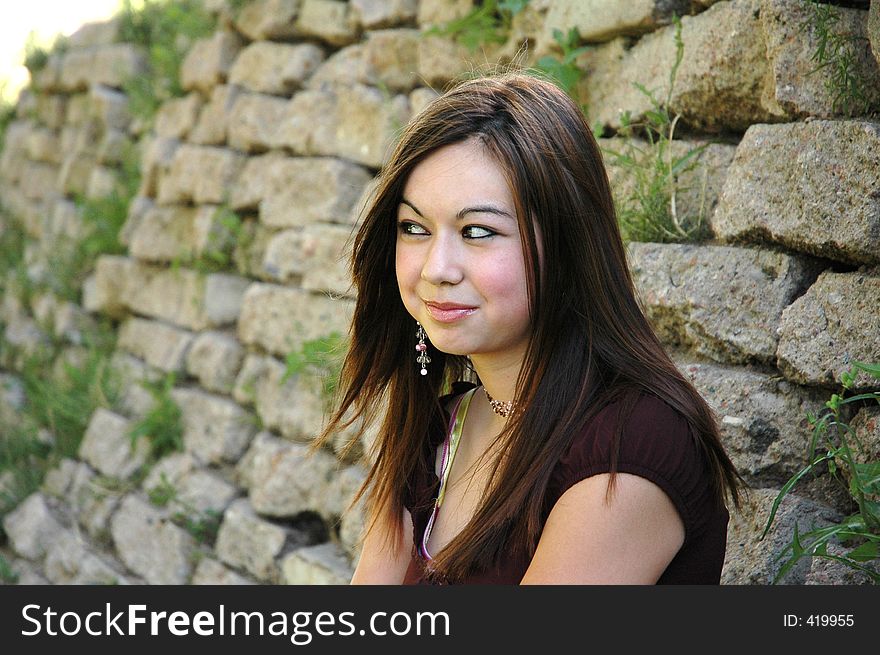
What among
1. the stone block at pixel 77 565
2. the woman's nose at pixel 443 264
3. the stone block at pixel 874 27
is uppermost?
the stone block at pixel 874 27

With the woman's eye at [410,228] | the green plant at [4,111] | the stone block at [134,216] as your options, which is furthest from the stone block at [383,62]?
the green plant at [4,111]

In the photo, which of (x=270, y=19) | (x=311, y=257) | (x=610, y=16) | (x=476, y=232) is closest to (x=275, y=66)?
(x=270, y=19)

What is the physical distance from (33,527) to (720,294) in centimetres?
366

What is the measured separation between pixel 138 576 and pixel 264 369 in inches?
40.7

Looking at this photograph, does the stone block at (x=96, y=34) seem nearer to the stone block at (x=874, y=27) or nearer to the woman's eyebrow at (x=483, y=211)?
the woman's eyebrow at (x=483, y=211)

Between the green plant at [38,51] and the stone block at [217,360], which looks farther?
the green plant at [38,51]

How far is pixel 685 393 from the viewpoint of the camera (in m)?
1.82

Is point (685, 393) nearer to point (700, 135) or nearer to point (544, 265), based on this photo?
point (544, 265)

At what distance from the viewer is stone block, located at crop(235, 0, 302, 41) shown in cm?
452

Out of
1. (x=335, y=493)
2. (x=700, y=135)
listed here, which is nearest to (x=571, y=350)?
(x=700, y=135)

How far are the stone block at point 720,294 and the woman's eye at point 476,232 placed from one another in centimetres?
74

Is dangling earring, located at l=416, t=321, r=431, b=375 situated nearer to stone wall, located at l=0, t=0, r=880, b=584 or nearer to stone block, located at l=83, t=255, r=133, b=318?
stone wall, located at l=0, t=0, r=880, b=584

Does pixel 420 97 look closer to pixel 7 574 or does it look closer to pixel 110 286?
pixel 110 286

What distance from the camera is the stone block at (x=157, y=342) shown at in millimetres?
4625
